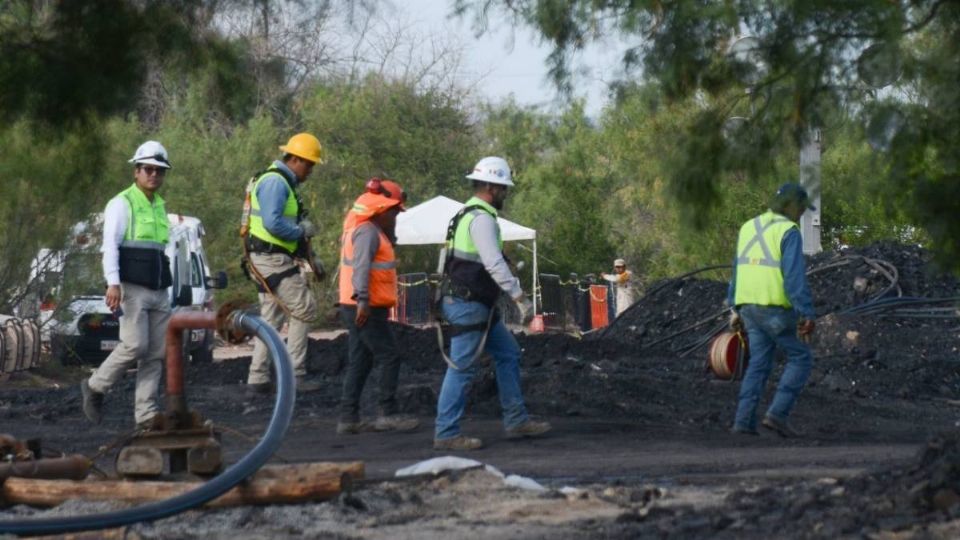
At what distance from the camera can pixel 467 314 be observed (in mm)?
11328

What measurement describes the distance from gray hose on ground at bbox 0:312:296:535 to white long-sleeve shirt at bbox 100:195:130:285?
3.85m

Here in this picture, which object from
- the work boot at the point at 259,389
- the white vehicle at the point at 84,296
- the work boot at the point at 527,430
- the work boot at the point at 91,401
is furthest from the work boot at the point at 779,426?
the white vehicle at the point at 84,296

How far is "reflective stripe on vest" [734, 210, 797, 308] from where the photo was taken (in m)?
12.3

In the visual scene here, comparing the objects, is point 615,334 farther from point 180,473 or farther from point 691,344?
point 180,473

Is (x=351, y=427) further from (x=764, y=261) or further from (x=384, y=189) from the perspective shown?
(x=764, y=261)

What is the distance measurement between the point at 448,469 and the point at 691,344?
14.7 m

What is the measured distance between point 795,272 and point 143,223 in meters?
4.55

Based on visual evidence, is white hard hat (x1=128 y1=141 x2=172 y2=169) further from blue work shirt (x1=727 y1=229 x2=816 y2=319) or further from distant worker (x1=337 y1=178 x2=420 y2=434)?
blue work shirt (x1=727 y1=229 x2=816 y2=319)

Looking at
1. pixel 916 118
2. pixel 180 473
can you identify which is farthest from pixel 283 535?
pixel 916 118

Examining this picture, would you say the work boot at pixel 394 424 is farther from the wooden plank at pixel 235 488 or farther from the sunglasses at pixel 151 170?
the wooden plank at pixel 235 488

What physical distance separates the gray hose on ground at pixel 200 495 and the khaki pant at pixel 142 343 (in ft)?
13.0

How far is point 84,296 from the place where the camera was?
23.8 m

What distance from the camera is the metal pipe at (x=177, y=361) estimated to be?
862 centimetres

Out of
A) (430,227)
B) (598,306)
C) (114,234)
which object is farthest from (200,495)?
(598,306)
